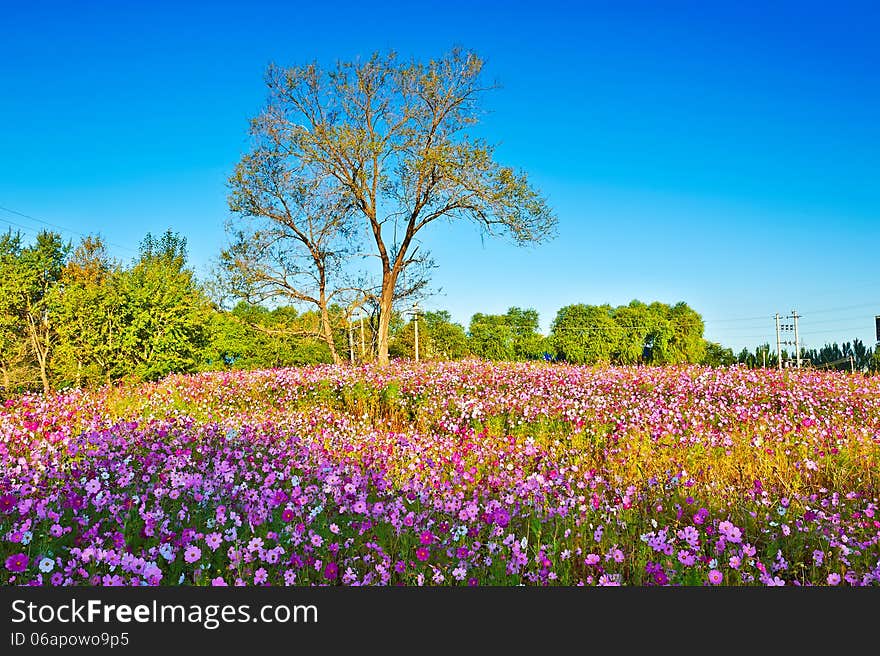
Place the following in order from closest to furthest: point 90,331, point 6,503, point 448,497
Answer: point 6,503 → point 448,497 → point 90,331

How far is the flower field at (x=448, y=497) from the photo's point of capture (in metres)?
3.00

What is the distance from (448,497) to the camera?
12.9ft

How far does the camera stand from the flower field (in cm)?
300

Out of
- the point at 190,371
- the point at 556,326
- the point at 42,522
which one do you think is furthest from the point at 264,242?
the point at 556,326

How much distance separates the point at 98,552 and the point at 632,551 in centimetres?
260

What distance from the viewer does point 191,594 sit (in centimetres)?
245

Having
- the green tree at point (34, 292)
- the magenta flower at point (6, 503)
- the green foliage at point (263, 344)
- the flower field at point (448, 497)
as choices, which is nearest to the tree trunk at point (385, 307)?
the green foliage at point (263, 344)

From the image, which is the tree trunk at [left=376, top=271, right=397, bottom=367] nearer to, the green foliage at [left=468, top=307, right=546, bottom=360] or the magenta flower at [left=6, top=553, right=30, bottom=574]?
the magenta flower at [left=6, top=553, right=30, bottom=574]

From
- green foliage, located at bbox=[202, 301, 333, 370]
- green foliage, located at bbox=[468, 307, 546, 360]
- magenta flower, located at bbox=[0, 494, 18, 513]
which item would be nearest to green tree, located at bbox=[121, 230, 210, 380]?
green foliage, located at bbox=[202, 301, 333, 370]

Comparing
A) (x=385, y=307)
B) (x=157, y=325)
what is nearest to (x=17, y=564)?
(x=157, y=325)

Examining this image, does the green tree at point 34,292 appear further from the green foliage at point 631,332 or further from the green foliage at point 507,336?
the green foliage at point 631,332

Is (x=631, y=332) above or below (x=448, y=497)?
above

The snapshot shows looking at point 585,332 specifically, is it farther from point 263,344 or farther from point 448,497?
point 448,497

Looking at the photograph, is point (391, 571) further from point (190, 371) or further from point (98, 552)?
point (190, 371)
